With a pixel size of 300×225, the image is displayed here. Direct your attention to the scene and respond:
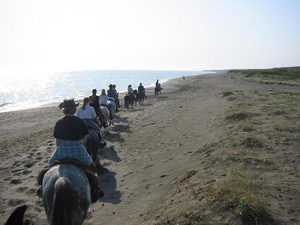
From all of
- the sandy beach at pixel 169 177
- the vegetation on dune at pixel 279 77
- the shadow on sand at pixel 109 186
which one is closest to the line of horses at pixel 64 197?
the sandy beach at pixel 169 177

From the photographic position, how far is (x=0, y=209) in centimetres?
653

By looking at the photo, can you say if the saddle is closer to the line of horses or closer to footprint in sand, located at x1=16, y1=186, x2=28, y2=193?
the line of horses

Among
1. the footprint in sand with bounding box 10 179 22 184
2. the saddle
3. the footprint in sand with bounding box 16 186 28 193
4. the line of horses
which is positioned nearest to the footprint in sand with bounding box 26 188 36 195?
the footprint in sand with bounding box 16 186 28 193

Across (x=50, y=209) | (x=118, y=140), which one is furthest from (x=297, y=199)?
(x=118, y=140)

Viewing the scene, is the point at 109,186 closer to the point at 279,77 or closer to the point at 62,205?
the point at 62,205

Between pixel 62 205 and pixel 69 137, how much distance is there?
1446mm

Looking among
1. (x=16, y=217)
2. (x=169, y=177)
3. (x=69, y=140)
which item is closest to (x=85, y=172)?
(x=69, y=140)

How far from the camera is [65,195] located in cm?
381

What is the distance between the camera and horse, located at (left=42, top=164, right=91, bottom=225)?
374 centimetres

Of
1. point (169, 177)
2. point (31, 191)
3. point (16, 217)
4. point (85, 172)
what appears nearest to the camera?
point (16, 217)

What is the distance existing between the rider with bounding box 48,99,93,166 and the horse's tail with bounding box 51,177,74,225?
1001mm

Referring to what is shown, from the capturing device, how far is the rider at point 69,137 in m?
4.84

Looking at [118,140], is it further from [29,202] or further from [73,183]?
[73,183]

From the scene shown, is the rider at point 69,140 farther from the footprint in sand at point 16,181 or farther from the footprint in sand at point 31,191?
the footprint in sand at point 16,181
